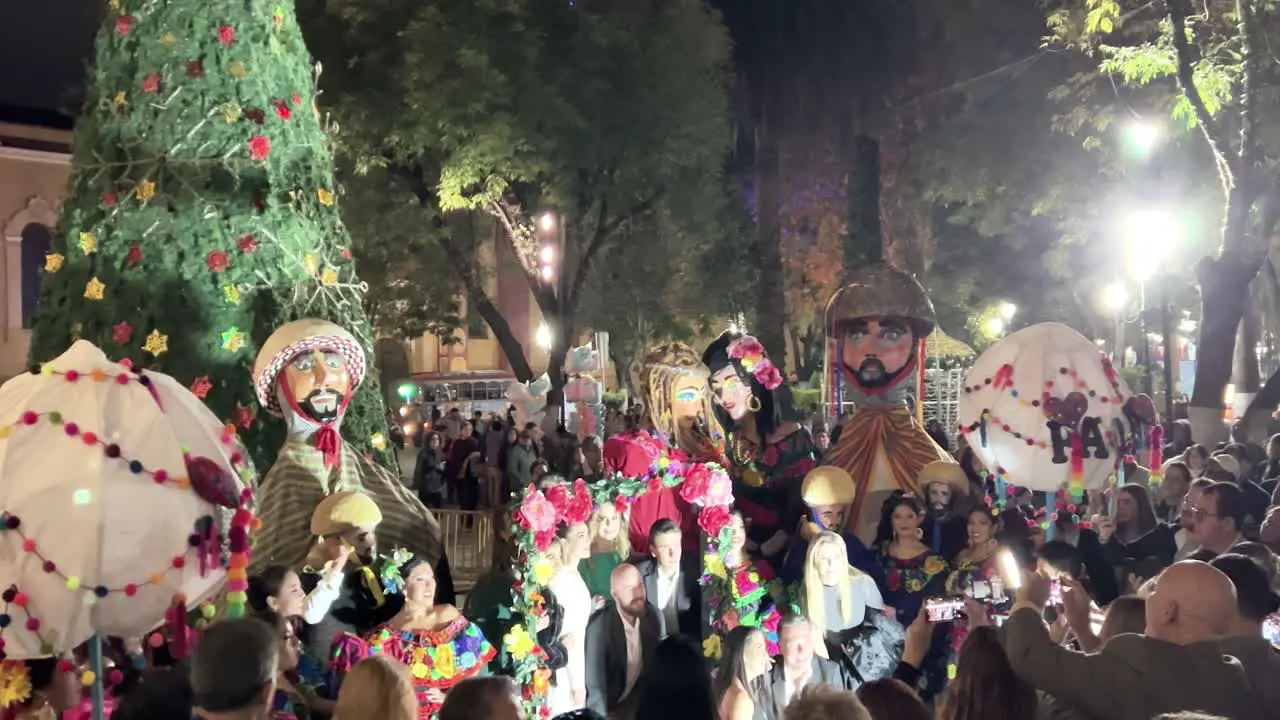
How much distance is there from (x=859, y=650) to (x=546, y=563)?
4.80 ft

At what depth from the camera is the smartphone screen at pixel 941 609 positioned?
459cm

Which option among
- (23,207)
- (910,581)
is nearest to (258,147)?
(910,581)

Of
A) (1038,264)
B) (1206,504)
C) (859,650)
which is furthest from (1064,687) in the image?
(1038,264)

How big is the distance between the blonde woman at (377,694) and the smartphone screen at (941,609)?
7.02 feet

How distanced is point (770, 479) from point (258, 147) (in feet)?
11.7

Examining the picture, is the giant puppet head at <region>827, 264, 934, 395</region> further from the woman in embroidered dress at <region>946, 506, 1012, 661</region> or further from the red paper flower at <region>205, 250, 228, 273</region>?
the red paper flower at <region>205, 250, 228, 273</region>

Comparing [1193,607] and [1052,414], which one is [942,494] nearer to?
[1052,414]

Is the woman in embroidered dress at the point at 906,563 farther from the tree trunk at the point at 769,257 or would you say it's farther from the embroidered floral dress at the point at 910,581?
the tree trunk at the point at 769,257

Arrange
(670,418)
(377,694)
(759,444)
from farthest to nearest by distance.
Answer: (670,418) < (759,444) < (377,694)

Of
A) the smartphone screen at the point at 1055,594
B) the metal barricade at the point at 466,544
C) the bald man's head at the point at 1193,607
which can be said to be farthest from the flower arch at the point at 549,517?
the metal barricade at the point at 466,544

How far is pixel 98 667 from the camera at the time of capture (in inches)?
143

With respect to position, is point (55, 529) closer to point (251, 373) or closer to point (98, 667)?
point (98, 667)

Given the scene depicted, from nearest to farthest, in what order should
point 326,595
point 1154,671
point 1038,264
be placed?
point 1154,671 → point 326,595 → point 1038,264

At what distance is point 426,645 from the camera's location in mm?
4770
